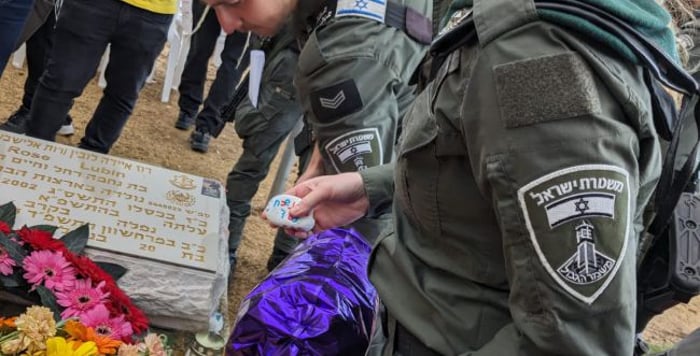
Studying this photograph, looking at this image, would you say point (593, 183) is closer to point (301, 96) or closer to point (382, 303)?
point (382, 303)

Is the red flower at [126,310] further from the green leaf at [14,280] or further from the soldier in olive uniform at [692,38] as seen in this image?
the soldier in olive uniform at [692,38]

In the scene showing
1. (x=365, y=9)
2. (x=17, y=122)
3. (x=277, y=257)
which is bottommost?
(x=277, y=257)

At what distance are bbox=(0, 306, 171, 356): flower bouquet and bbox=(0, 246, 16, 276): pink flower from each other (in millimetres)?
289

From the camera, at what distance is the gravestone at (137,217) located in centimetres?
191

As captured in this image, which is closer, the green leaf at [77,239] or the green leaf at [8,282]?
the green leaf at [8,282]

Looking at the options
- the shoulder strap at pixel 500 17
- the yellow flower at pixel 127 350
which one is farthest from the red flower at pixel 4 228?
the shoulder strap at pixel 500 17

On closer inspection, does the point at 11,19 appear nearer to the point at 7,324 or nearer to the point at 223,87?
the point at 7,324

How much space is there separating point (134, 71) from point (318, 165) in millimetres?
1537

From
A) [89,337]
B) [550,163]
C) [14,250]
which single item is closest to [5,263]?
[14,250]

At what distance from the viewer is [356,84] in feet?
4.93

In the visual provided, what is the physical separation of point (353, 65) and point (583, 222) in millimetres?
883

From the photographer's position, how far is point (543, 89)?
0.73m

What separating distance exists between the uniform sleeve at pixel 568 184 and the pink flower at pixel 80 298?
47.5 inches

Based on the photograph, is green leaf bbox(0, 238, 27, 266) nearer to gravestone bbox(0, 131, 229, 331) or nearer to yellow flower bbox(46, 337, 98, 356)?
gravestone bbox(0, 131, 229, 331)
